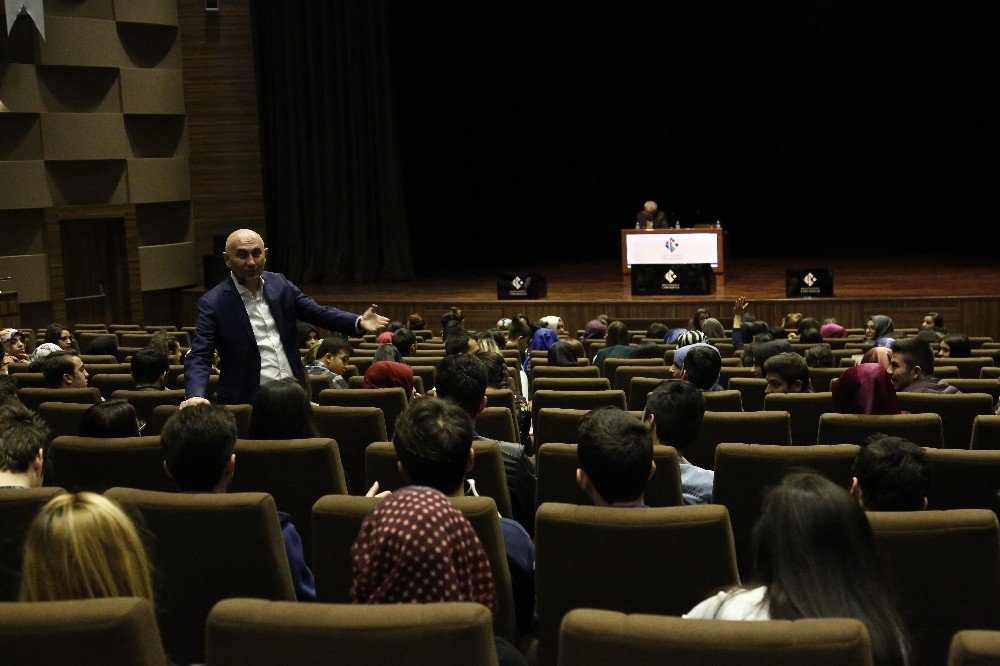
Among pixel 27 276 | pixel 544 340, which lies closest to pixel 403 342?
pixel 544 340

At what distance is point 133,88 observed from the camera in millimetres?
15180

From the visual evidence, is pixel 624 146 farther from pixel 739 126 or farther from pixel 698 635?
pixel 698 635

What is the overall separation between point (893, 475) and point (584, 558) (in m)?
0.89

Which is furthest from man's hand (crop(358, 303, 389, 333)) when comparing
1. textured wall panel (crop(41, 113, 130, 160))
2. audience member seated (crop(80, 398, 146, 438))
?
textured wall panel (crop(41, 113, 130, 160))

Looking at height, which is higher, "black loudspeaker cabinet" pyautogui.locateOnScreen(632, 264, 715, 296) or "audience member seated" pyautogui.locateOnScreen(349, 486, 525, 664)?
"black loudspeaker cabinet" pyautogui.locateOnScreen(632, 264, 715, 296)

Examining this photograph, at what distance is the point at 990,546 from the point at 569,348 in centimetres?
479

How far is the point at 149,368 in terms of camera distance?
549 centimetres

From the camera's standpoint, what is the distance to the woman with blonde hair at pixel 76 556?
1987 mm

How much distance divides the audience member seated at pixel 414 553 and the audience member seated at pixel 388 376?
312 cm

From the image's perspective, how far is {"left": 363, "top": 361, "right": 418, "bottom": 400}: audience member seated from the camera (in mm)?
5312

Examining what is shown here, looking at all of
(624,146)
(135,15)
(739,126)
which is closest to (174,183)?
(135,15)

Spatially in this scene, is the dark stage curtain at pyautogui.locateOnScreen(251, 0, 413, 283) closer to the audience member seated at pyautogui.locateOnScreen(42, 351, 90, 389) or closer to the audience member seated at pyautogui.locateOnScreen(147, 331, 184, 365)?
the audience member seated at pyautogui.locateOnScreen(147, 331, 184, 365)

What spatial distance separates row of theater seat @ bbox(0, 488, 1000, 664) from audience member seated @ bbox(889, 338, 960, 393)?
2.97 m

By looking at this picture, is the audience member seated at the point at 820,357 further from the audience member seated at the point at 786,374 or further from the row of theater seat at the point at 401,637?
the row of theater seat at the point at 401,637
